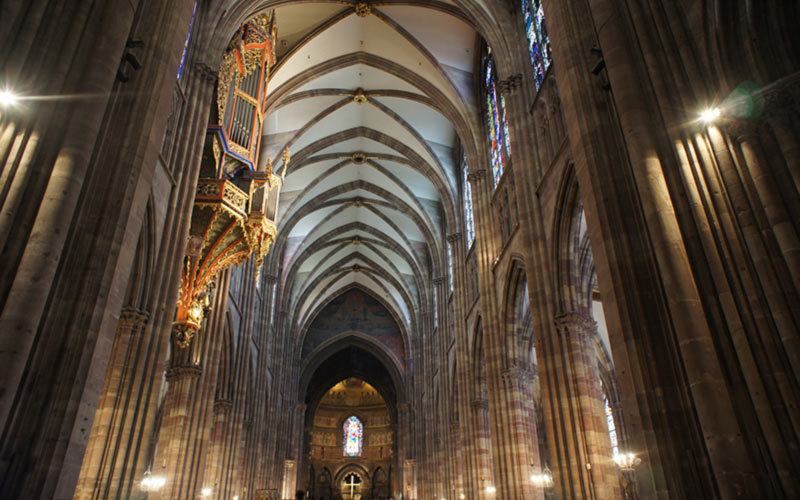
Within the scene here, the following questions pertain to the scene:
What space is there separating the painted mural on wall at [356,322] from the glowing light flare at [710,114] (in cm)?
3332

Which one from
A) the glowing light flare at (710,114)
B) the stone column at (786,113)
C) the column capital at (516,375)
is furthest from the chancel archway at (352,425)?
the stone column at (786,113)

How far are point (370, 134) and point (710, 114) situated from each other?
18698 mm

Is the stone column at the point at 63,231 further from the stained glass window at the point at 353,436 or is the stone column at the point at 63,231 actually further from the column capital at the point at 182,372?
the stained glass window at the point at 353,436

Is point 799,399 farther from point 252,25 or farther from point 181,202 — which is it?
point 252,25

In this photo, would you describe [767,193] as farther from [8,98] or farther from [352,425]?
[352,425]

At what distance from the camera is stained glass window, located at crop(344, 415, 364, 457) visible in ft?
144

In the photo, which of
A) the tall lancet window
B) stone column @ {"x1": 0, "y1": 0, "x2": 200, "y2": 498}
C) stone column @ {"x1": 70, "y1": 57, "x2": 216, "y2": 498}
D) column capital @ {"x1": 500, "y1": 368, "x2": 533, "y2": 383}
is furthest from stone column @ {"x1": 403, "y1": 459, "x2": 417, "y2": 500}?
stone column @ {"x1": 0, "y1": 0, "x2": 200, "y2": 498}

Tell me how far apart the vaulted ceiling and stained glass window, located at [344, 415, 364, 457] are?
15250mm

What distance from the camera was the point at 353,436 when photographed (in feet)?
147

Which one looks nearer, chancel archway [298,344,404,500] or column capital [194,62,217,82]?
column capital [194,62,217,82]

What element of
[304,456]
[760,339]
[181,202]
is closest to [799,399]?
[760,339]

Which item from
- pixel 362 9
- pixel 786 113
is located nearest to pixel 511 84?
pixel 362 9

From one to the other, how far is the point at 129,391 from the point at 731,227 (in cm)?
831

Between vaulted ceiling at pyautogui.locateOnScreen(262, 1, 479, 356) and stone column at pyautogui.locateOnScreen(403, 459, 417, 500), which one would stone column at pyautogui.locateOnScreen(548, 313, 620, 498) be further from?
stone column at pyautogui.locateOnScreen(403, 459, 417, 500)
